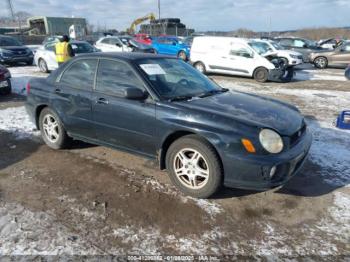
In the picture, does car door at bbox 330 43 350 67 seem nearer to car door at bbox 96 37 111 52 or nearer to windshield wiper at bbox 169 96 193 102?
car door at bbox 96 37 111 52

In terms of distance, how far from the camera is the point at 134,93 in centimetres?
379

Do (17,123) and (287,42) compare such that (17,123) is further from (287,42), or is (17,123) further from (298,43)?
(298,43)

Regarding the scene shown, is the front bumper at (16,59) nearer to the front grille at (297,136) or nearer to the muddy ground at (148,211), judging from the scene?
the muddy ground at (148,211)

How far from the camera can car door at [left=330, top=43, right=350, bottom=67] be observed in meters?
17.6

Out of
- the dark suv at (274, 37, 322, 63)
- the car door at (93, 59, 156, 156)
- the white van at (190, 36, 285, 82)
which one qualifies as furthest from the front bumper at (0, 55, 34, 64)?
the dark suv at (274, 37, 322, 63)

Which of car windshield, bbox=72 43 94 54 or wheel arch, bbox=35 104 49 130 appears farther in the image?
car windshield, bbox=72 43 94 54

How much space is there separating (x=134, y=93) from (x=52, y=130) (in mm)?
2103

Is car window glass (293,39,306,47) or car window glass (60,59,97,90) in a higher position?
car window glass (60,59,97,90)

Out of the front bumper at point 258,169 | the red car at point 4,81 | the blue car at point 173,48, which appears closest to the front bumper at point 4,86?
the red car at point 4,81

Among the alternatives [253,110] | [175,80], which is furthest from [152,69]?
[253,110]

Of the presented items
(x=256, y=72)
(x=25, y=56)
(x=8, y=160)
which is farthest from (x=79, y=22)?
(x=8, y=160)

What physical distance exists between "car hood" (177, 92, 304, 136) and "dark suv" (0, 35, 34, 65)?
634 inches

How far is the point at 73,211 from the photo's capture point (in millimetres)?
3424

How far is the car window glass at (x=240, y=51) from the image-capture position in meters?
13.4
